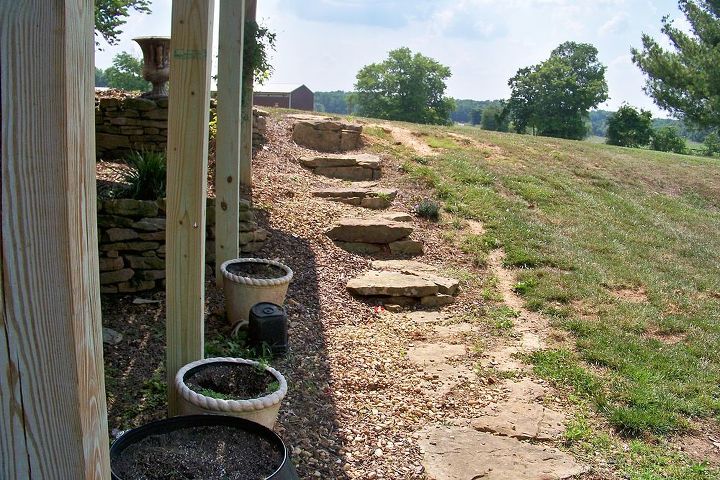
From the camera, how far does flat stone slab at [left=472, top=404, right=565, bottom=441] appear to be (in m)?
3.40

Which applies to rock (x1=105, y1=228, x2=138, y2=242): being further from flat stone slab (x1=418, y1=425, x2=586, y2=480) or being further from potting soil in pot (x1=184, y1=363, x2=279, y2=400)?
flat stone slab (x1=418, y1=425, x2=586, y2=480)

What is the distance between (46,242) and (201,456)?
136 centimetres

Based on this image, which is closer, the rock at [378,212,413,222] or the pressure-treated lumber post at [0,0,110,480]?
the pressure-treated lumber post at [0,0,110,480]

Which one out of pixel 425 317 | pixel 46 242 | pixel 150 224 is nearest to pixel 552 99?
pixel 425 317

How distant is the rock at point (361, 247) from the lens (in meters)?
6.15

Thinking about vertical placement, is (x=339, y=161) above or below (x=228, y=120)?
below

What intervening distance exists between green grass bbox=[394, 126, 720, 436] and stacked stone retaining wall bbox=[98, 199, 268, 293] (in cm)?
281

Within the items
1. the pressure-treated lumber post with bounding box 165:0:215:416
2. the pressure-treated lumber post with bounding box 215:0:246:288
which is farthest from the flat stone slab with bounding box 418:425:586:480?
the pressure-treated lumber post with bounding box 215:0:246:288

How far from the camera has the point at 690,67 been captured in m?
14.3

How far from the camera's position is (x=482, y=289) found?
18.5 ft

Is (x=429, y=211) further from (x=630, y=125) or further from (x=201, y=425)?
(x=630, y=125)

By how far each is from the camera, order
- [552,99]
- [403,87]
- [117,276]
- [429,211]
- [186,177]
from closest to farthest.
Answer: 1. [186,177]
2. [117,276]
3. [429,211]
4. [552,99]
5. [403,87]

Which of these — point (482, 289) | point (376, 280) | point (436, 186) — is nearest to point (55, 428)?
point (376, 280)

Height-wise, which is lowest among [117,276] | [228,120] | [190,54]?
[117,276]
